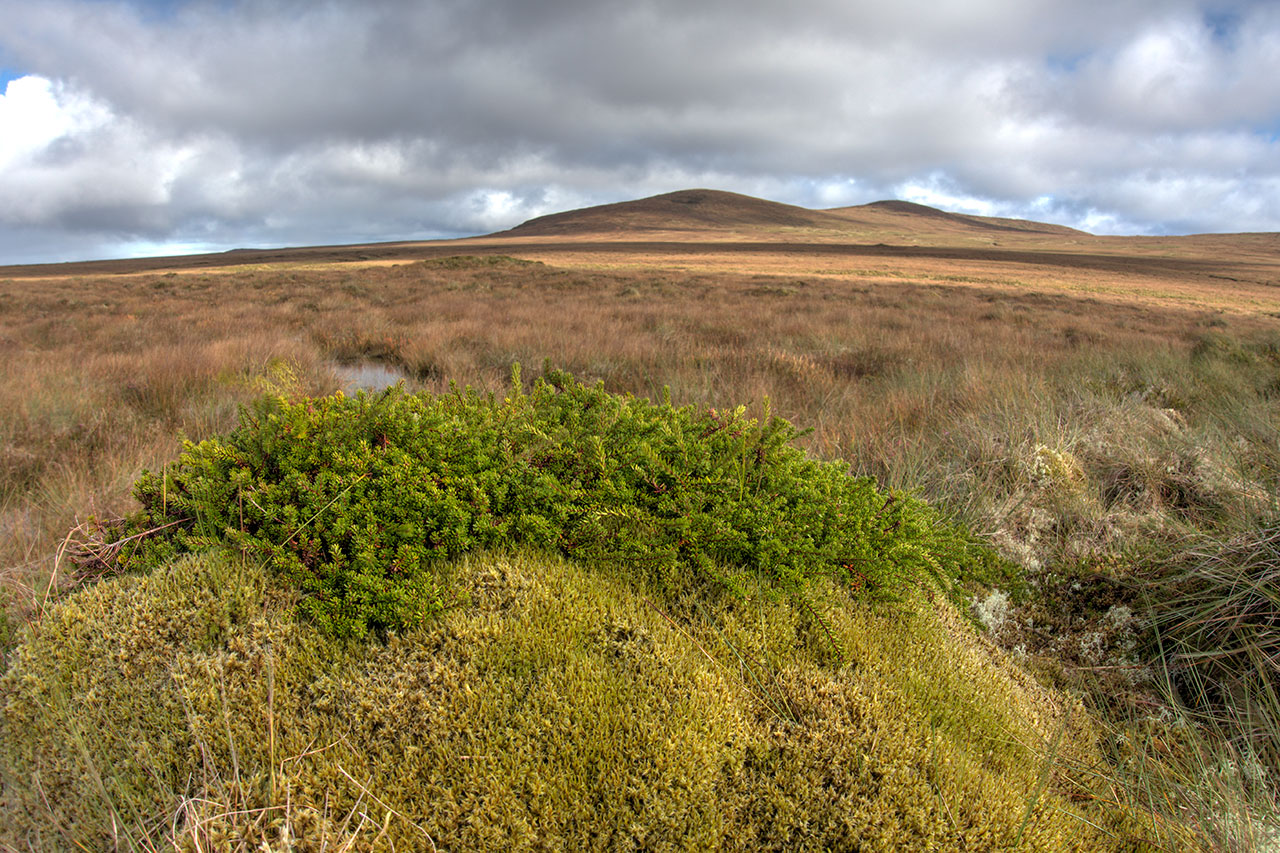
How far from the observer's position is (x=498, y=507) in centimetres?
242

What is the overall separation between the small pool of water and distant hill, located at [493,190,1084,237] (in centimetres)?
10707

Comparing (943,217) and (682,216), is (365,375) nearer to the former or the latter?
(682,216)

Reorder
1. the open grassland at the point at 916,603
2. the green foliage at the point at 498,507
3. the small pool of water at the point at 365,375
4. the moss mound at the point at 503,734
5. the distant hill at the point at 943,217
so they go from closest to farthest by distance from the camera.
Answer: the moss mound at the point at 503,734 < the open grassland at the point at 916,603 < the green foliage at the point at 498,507 < the small pool of water at the point at 365,375 < the distant hill at the point at 943,217

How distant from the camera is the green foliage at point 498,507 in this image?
218cm

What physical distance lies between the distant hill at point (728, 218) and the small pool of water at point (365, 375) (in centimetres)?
10707

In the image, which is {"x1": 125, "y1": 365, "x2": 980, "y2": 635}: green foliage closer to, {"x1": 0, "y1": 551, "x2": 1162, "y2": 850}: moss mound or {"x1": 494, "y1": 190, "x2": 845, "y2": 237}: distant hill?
{"x1": 0, "y1": 551, "x2": 1162, "y2": 850}: moss mound

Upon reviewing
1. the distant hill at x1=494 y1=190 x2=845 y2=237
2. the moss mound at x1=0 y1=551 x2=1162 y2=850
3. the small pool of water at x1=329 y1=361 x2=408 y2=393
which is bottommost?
the moss mound at x1=0 y1=551 x2=1162 y2=850

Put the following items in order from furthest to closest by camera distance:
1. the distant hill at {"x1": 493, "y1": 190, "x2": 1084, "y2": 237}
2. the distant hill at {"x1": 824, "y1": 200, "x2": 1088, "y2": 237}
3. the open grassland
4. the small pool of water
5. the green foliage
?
the distant hill at {"x1": 824, "y1": 200, "x2": 1088, "y2": 237} → the distant hill at {"x1": 493, "y1": 190, "x2": 1084, "y2": 237} → the small pool of water → the green foliage → the open grassland

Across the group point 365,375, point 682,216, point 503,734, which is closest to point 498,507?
point 503,734

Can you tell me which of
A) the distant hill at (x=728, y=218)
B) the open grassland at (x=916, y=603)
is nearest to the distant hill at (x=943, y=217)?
the distant hill at (x=728, y=218)

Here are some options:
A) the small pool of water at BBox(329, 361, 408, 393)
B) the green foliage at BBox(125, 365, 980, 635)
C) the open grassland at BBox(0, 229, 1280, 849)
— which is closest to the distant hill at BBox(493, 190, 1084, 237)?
the small pool of water at BBox(329, 361, 408, 393)

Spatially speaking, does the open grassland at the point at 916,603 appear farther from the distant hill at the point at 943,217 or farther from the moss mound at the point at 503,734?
the distant hill at the point at 943,217

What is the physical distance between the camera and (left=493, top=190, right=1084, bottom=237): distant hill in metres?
120

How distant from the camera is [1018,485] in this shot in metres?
4.11
